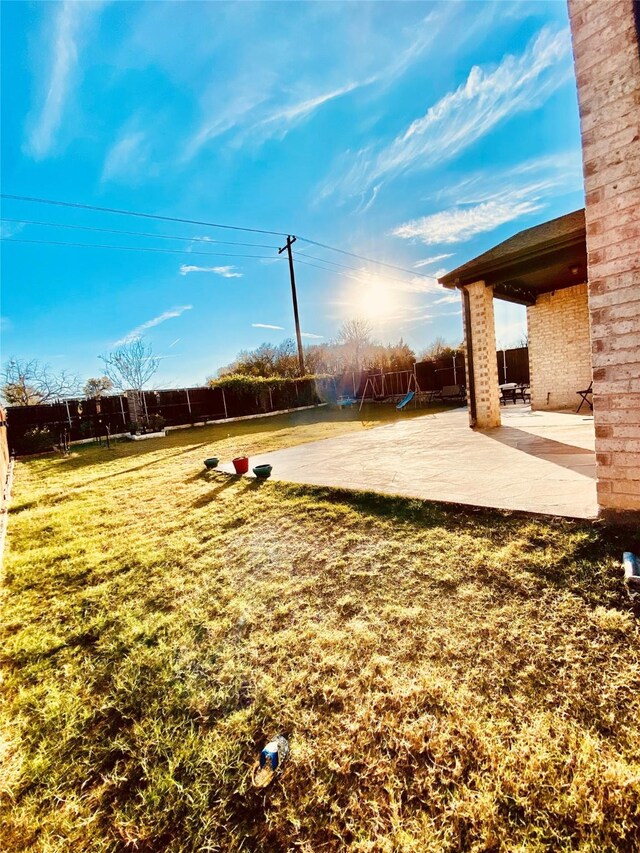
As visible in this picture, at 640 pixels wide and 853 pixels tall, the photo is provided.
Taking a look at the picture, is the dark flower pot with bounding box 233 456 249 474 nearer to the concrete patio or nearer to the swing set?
the concrete patio

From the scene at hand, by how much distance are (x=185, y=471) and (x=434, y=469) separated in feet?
13.6

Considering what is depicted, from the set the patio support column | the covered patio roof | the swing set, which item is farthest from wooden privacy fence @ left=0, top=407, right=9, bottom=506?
the swing set

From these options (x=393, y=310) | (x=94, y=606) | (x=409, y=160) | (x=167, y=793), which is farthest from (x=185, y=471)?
(x=393, y=310)

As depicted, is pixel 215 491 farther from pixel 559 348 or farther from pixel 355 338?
pixel 355 338

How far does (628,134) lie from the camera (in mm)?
1944

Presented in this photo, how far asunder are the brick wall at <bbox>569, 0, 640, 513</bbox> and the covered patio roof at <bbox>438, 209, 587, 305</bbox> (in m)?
2.92

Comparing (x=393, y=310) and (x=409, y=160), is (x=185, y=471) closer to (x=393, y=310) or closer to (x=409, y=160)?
(x=409, y=160)

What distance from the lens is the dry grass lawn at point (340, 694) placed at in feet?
3.24

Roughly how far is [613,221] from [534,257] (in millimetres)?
3599

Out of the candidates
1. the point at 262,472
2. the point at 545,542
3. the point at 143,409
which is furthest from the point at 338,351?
the point at 545,542

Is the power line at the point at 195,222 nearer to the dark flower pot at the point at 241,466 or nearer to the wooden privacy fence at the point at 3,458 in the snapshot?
the wooden privacy fence at the point at 3,458

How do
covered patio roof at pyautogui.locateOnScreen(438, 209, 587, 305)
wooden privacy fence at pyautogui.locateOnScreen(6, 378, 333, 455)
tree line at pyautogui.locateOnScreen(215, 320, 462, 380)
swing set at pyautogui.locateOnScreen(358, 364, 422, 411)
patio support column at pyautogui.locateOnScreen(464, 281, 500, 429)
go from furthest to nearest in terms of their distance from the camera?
tree line at pyautogui.locateOnScreen(215, 320, 462, 380) → swing set at pyautogui.locateOnScreen(358, 364, 422, 411) → wooden privacy fence at pyautogui.locateOnScreen(6, 378, 333, 455) → patio support column at pyautogui.locateOnScreen(464, 281, 500, 429) → covered patio roof at pyautogui.locateOnScreen(438, 209, 587, 305)

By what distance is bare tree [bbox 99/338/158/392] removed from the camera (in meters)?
14.9

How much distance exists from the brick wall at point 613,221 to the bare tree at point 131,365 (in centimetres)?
1569
